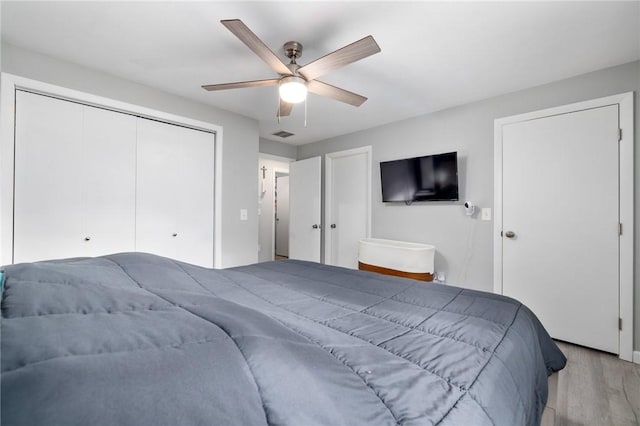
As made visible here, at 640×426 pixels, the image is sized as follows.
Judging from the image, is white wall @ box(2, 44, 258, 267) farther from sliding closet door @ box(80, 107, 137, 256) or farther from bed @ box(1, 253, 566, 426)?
bed @ box(1, 253, 566, 426)

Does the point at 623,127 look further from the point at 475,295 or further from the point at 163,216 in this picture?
the point at 163,216

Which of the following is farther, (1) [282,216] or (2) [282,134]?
(1) [282,216]

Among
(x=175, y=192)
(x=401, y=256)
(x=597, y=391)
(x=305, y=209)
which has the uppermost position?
(x=175, y=192)

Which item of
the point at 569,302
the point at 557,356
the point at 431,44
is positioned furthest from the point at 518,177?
A: the point at 557,356

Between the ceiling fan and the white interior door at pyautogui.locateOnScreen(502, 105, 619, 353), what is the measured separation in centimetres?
185

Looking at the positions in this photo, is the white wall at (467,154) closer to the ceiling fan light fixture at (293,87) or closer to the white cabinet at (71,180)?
the ceiling fan light fixture at (293,87)

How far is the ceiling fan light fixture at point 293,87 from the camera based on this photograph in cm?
183

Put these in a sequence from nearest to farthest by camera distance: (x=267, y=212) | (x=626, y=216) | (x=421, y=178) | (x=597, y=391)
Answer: (x=597, y=391) < (x=626, y=216) < (x=421, y=178) < (x=267, y=212)

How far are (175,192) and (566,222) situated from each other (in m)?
3.84

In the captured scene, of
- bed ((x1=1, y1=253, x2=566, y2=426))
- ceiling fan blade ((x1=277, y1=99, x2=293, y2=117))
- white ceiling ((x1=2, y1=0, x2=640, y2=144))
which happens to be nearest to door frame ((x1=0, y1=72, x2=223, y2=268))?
white ceiling ((x1=2, y1=0, x2=640, y2=144))

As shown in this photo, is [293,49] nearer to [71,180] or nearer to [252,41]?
[252,41]

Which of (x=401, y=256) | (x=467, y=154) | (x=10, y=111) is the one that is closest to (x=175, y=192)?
(x=10, y=111)

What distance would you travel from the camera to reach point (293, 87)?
72.7 inches

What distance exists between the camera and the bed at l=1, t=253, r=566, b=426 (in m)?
0.38
